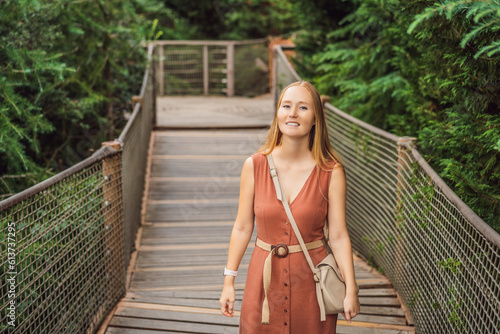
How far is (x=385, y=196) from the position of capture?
14.5 feet

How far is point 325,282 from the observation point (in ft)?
7.13

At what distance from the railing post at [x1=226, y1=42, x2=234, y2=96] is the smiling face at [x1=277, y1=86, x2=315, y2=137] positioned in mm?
13048

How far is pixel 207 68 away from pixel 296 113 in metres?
13.2

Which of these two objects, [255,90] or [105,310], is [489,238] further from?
[255,90]

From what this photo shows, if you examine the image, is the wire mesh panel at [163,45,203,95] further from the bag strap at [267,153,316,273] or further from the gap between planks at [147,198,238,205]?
the bag strap at [267,153,316,273]

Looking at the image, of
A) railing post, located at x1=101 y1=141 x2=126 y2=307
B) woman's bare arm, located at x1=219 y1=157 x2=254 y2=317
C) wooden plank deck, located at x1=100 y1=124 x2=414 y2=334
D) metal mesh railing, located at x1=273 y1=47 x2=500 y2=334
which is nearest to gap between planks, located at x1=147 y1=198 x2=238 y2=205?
wooden plank deck, located at x1=100 y1=124 x2=414 y2=334

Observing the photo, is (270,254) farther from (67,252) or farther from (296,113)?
(67,252)

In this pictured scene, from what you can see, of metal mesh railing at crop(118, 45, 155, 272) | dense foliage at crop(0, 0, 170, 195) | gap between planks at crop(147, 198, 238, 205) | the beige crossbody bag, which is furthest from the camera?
gap between planks at crop(147, 198, 238, 205)

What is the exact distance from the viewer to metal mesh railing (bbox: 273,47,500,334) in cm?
249

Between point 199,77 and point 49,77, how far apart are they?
32.4 ft

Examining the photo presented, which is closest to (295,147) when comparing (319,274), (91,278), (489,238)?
(319,274)

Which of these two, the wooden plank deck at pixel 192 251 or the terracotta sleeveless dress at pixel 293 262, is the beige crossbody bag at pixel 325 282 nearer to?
the terracotta sleeveless dress at pixel 293 262

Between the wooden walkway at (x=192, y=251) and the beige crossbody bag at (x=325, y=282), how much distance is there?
0.63 metres

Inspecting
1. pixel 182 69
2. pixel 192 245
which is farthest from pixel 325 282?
pixel 182 69
